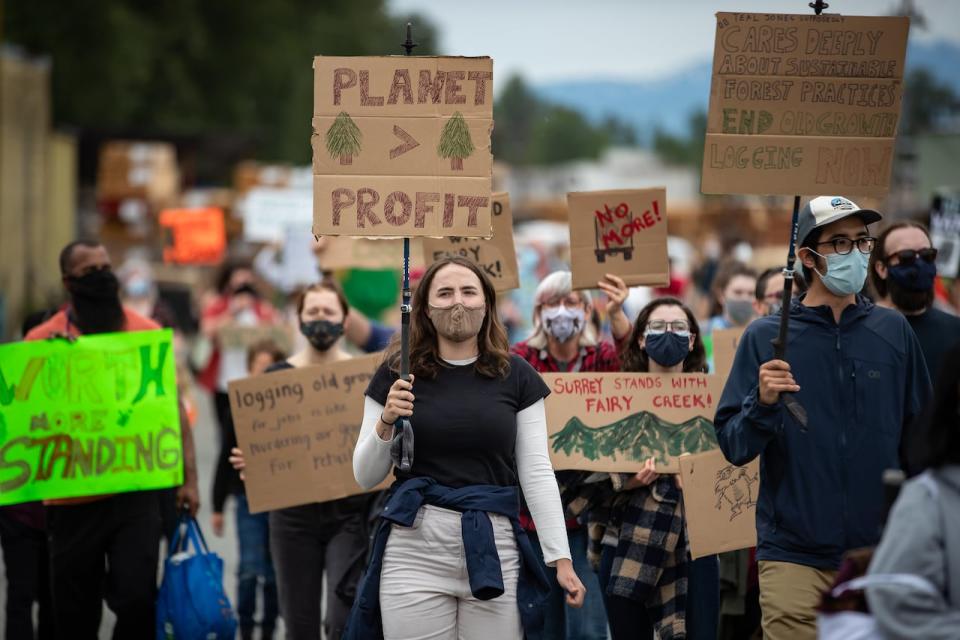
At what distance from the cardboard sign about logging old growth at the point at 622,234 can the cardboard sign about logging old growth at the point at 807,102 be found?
72.9 inches

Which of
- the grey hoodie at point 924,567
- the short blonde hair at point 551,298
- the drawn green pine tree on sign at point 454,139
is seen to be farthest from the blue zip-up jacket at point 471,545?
the short blonde hair at point 551,298

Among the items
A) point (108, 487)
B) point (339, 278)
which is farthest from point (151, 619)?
point (339, 278)

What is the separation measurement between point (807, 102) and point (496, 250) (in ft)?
9.46

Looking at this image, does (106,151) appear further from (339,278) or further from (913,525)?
(913,525)

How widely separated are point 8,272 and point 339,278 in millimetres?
16859

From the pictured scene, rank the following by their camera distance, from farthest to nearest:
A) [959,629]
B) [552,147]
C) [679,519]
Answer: [552,147] → [679,519] → [959,629]

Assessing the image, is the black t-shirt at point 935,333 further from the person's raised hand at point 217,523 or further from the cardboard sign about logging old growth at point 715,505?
the person's raised hand at point 217,523

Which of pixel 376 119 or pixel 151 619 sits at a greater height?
pixel 376 119

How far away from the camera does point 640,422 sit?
21.0ft

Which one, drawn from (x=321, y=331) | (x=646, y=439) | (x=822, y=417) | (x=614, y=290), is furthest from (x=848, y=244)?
(x=321, y=331)

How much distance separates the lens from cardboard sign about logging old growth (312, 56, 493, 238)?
17.5 ft

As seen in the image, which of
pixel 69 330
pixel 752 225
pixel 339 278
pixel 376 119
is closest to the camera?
pixel 376 119

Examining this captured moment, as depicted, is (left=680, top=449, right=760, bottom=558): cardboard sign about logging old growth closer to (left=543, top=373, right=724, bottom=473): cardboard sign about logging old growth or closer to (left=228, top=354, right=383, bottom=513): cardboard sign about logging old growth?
(left=543, top=373, right=724, bottom=473): cardboard sign about logging old growth

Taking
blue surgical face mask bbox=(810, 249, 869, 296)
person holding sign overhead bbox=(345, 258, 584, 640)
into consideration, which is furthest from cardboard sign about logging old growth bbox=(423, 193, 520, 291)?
blue surgical face mask bbox=(810, 249, 869, 296)
